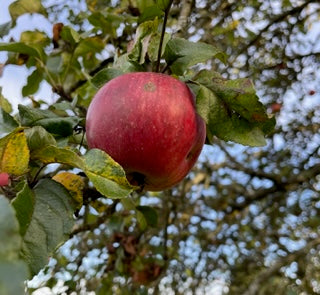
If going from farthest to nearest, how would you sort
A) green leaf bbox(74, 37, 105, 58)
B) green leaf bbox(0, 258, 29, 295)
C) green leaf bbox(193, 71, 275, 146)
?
green leaf bbox(74, 37, 105, 58), green leaf bbox(193, 71, 275, 146), green leaf bbox(0, 258, 29, 295)

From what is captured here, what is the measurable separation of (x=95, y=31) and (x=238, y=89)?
0.74m

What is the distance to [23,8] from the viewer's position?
4.39ft

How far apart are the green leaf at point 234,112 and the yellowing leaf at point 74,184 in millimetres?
219

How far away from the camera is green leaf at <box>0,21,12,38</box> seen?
1.18 meters

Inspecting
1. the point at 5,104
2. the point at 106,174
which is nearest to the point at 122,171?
the point at 106,174

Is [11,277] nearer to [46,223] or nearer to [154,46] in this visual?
[46,223]

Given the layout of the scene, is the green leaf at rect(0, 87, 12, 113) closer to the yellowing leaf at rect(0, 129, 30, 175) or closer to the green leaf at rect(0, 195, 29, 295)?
the yellowing leaf at rect(0, 129, 30, 175)

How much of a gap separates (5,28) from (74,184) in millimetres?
641

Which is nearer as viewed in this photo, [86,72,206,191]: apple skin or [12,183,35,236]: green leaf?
[12,183,35,236]: green leaf

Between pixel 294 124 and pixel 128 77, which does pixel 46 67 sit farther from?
pixel 294 124

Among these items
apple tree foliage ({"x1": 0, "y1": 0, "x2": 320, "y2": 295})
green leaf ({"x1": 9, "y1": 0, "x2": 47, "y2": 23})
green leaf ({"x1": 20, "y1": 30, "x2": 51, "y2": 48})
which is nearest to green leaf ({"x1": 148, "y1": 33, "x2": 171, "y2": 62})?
apple tree foliage ({"x1": 0, "y1": 0, "x2": 320, "y2": 295})

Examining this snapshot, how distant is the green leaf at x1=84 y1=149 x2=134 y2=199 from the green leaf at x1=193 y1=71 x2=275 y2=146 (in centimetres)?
21

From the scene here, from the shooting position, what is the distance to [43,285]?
1.85 meters

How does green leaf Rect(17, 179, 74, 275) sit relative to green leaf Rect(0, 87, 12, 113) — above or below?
above
